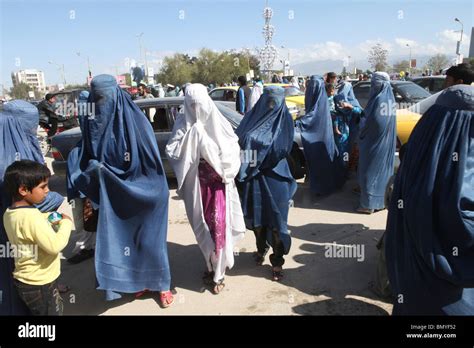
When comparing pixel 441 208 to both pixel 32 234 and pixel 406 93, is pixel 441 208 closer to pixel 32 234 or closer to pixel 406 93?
pixel 32 234

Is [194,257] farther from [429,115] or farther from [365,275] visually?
[429,115]

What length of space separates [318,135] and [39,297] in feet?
15.0

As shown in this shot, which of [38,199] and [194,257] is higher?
[38,199]

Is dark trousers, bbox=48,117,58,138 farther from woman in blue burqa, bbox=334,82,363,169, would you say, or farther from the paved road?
woman in blue burqa, bbox=334,82,363,169

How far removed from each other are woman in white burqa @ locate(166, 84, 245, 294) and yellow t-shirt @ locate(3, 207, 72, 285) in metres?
1.19

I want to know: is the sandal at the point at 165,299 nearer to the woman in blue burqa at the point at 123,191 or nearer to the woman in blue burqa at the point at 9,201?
the woman in blue burqa at the point at 123,191

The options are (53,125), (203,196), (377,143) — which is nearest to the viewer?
(203,196)

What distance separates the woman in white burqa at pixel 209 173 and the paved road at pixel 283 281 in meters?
0.28

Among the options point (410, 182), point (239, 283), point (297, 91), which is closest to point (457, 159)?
point (410, 182)

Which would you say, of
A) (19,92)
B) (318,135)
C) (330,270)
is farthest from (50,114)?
(19,92)

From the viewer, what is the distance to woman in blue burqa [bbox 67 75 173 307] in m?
2.99

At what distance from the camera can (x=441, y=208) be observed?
2.01 m

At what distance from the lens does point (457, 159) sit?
77.0 inches

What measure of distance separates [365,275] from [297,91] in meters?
9.69
